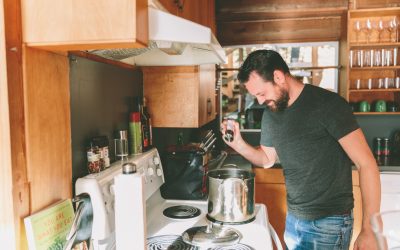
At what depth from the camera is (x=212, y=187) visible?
151 centimetres

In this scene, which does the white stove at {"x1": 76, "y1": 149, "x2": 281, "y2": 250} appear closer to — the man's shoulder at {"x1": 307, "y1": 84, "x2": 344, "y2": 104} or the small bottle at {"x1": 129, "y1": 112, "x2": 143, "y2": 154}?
the small bottle at {"x1": 129, "y1": 112, "x2": 143, "y2": 154}

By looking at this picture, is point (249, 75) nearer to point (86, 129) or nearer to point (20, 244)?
point (86, 129)

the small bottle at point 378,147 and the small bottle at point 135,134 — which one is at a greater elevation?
the small bottle at point 135,134

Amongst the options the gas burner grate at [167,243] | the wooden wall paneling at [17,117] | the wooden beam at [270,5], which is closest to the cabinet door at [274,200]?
the wooden beam at [270,5]

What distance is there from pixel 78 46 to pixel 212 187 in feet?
2.75

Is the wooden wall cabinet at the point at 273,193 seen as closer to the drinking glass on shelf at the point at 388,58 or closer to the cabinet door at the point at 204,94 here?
the cabinet door at the point at 204,94

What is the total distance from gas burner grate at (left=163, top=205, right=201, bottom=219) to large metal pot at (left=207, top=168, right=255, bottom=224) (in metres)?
0.14

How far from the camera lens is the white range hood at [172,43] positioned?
998mm

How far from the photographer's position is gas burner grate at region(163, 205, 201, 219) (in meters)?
1.66

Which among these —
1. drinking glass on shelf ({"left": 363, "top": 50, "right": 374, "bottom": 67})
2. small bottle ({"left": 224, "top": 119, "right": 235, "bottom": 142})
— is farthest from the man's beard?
drinking glass on shelf ({"left": 363, "top": 50, "right": 374, "bottom": 67})

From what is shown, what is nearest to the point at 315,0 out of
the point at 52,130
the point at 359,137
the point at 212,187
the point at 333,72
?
the point at 333,72

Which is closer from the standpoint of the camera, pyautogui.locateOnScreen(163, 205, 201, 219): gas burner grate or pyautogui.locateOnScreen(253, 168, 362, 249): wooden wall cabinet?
pyautogui.locateOnScreen(163, 205, 201, 219): gas burner grate

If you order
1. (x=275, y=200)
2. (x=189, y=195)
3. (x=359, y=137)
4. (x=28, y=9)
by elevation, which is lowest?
(x=275, y=200)

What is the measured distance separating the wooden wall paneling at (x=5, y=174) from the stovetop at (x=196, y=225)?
0.59 m
